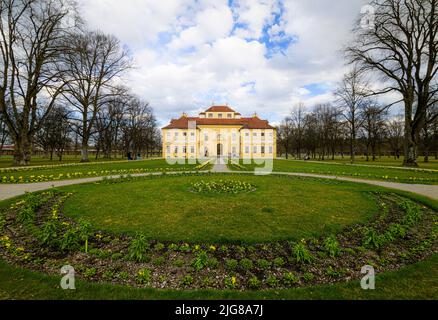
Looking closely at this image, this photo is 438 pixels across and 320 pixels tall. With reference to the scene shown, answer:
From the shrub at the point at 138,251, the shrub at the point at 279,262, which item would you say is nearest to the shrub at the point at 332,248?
the shrub at the point at 279,262

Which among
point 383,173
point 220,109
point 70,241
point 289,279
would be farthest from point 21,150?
point 220,109

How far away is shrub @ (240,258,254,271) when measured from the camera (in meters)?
3.71

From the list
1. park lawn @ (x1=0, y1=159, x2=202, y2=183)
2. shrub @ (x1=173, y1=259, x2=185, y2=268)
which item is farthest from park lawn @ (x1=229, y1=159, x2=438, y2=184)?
shrub @ (x1=173, y1=259, x2=185, y2=268)

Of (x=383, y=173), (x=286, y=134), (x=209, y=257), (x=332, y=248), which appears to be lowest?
(x=209, y=257)

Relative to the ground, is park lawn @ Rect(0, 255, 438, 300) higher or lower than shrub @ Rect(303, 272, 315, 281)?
higher

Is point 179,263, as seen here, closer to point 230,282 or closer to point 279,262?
point 230,282

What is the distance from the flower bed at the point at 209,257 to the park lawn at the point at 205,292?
9.3 inches

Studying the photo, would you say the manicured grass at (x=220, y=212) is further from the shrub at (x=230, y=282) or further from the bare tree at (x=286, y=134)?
the bare tree at (x=286, y=134)

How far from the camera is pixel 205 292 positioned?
2.96 m

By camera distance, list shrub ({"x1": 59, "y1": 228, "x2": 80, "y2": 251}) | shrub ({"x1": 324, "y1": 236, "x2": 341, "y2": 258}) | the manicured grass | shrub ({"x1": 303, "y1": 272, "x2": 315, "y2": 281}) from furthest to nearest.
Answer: the manicured grass
shrub ({"x1": 59, "y1": 228, "x2": 80, "y2": 251})
shrub ({"x1": 324, "y1": 236, "x2": 341, "y2": 258})
shrub ({"x1": 303, "y1": 272, "x2": 315, "y2": 281})

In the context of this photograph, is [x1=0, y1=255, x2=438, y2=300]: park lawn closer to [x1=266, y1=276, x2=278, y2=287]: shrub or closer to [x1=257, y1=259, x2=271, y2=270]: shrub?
[x1=266, y1=276, x2=278, y2=287]: shrub

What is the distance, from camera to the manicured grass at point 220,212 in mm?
5059

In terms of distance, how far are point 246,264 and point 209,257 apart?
77 centimetres
